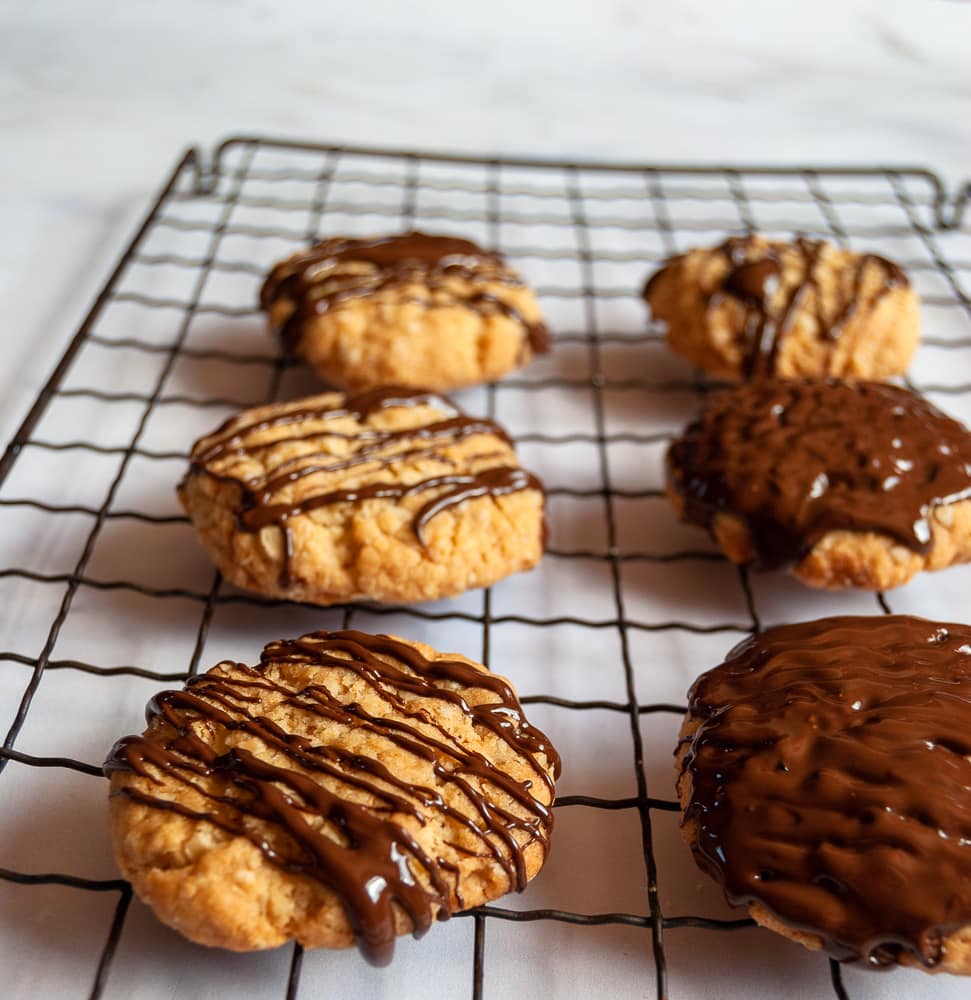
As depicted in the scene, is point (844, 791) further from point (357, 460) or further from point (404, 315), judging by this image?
point (404, 315)

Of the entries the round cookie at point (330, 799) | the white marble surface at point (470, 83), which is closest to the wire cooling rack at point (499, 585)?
the round cookie at point (330, 799)

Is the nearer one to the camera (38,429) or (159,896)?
(159,896)

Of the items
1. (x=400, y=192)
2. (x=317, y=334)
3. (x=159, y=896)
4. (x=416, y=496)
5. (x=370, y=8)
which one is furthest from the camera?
(x=370, y=8)

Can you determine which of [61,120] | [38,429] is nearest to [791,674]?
[38,429]

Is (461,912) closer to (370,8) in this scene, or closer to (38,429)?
(38,429)

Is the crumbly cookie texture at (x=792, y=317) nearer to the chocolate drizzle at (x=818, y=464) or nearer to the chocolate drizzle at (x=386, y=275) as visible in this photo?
the chocolate drizzle at (x=818, y=464)

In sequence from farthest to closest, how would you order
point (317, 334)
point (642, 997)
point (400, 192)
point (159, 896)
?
point (400, 192), point (317, 334), point (642, 997), point (159, 896)

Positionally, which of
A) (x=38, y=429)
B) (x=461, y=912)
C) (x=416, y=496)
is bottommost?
(x=38, y=429)

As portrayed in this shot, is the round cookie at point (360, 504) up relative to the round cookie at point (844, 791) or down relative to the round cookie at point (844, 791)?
down
